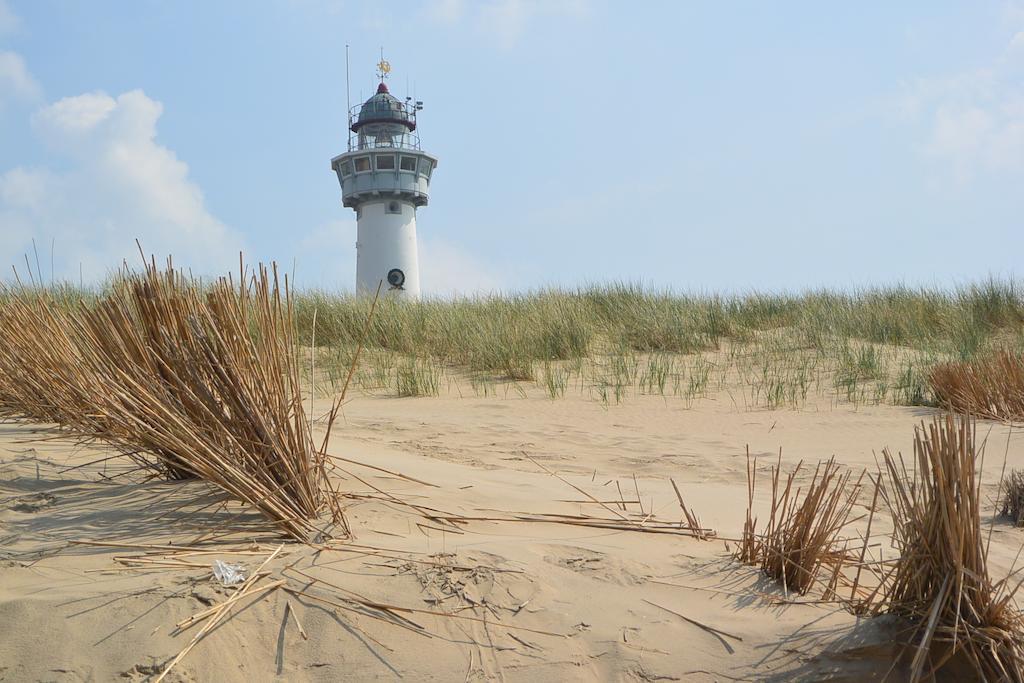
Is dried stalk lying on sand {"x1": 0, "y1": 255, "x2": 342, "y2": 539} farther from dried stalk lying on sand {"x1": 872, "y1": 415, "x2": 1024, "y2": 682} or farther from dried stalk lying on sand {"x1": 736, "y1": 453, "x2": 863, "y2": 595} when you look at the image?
dried stalk lying on sand {"x1": 872, "y1": 415, "x2": 1024, "y2": 682}

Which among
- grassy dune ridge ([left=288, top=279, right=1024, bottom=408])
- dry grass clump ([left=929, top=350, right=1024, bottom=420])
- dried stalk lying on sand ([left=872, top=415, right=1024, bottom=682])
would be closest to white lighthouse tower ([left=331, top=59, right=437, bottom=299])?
grassy dune ridge ([left=288, top=279, right=1024, bottom=408])

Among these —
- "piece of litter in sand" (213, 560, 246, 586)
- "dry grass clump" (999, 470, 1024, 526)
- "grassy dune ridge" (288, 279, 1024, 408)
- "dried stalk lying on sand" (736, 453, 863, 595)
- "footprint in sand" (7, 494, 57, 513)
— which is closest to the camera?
"piece of litter in sand" (213, 560, 246, 586)

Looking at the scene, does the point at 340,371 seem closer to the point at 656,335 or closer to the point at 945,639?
the point at 656,335

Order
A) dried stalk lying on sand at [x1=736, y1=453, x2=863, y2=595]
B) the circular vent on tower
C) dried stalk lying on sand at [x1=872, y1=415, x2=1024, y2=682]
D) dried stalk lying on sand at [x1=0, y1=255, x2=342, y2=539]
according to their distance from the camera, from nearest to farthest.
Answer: dried stalk lying on sand at [x1=872, y1=415, x2=1024, y2=682] → dried stalk lying on sand at [x1=736, y1=453, x2=863, y2=595] → dried stalk lying on sand at [x1=0, y1=255, x2=342, y2=539] → the circular vent on tower

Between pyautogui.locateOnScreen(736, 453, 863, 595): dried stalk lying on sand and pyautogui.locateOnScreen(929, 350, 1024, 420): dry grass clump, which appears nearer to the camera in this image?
pyautogui.locateOnScreen(736, 453, 863, 595): dried stalk lying on sand

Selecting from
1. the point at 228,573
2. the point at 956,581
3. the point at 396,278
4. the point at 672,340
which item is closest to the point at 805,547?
the point at 956,581

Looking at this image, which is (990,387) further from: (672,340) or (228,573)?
(228,573)

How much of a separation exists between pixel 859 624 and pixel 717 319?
8.55 m

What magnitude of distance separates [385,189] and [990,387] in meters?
18.9

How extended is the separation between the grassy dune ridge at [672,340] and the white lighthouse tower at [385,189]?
1165 centimetres

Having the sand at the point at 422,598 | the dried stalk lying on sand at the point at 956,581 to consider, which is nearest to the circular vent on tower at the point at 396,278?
the sand at the point at 422,598

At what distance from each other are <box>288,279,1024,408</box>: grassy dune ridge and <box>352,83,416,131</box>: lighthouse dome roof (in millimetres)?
13455

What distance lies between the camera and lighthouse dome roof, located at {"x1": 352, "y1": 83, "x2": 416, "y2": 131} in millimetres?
23547

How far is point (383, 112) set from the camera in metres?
23.6
